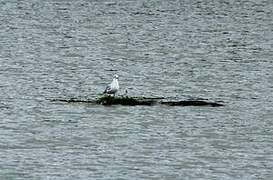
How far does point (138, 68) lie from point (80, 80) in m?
5.37

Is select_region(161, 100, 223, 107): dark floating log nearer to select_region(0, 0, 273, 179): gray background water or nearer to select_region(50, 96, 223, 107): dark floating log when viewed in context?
select_region(50, 96, 223, 107): dark floating log

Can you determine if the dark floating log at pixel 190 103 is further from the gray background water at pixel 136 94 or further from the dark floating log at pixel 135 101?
the gray background water at pixel 136 94

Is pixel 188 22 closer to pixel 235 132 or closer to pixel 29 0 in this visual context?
pixel 29 0

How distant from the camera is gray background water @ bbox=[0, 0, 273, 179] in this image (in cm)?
3098

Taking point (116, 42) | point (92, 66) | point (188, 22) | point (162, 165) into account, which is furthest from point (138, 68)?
point (188, 22)

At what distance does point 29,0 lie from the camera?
107 m

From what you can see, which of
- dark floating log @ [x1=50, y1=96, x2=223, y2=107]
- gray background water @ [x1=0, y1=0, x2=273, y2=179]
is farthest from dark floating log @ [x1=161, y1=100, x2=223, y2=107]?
gray background water @ [x1=0, y1=0, x2=273, y2=179]

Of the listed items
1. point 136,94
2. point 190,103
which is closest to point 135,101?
point 190,103

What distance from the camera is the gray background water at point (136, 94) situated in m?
31.0

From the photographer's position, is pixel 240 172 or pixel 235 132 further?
pixel 235 132

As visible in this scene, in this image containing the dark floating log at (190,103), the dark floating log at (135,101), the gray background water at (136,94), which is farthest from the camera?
the dark floating log at (190,103)

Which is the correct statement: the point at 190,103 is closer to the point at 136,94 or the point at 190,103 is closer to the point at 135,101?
the point at 135,101


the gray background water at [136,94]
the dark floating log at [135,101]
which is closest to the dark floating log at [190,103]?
the dark floating log at [135,101]

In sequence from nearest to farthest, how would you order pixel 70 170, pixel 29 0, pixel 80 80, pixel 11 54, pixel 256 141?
pixel 70 170 → pixel 256 141 → pixel 80 80 → pixel 11 54 → pixel 29 0
